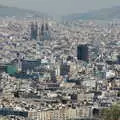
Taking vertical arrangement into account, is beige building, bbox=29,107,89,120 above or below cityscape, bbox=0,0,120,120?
above

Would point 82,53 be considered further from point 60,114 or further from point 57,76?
point 60,114

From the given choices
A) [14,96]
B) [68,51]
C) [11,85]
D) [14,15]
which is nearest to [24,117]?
[14,96]

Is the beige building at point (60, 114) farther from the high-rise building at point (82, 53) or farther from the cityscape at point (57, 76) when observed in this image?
the high-rise building at point (82, 53)

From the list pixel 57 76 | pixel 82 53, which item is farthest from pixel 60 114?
pixel 82 53

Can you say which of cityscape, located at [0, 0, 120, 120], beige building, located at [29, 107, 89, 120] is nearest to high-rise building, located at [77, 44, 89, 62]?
cityscape, located at [0, 0, 120, 120]

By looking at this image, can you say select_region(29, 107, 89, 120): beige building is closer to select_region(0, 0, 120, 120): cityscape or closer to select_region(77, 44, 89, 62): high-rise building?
select_region(0, 0, 120, 120): cityscape

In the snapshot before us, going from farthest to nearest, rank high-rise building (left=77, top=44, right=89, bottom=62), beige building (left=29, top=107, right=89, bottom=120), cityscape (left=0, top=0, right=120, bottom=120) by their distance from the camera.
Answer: high-rise building (left=77, top=44, right=89, bottom=62) → cityscape (left=0, top=0, right=120, bottom=120) → beige building (left=29, top=107, right=89, bottom=120)

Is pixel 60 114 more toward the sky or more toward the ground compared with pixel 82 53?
more toward the sky

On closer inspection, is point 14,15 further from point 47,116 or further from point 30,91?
point 47,116
